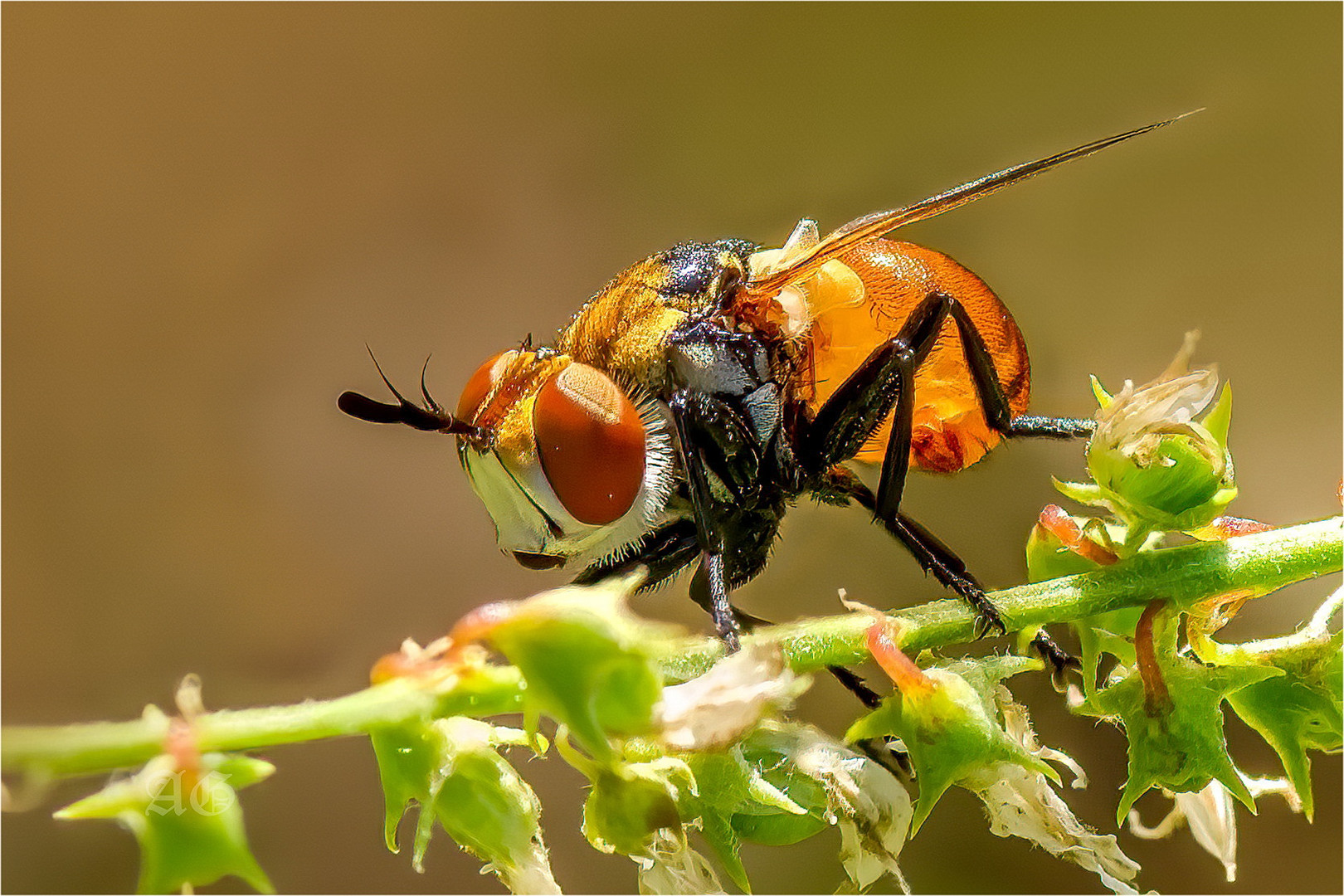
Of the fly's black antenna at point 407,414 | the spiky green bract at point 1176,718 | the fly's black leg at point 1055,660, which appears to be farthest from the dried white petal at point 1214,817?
the fly's black antenna at point 407,414

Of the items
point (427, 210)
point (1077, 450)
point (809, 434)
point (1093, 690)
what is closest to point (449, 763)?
point (1093, 690)

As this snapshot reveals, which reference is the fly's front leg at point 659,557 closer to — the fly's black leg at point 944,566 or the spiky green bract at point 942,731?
the fly's black leg at point 944,566

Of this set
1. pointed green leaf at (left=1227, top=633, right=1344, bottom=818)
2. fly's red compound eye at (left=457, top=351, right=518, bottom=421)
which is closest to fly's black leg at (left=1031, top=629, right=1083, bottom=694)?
pointed green leaf at (left=1227, top=633, right=1344, bottom=818)

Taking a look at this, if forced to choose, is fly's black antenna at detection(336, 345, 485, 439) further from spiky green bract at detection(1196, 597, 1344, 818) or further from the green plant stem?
spiky green bract at detection(1196, 597, 1344, 818)

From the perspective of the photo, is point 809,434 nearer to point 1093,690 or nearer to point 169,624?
point 1093,690

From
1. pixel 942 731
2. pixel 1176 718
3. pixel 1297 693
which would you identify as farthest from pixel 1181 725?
pixel 942 731

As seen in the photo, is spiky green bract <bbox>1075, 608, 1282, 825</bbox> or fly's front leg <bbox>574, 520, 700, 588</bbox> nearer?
spiky green bract <bbox>1075, 608, 1282, 825</bbox>
